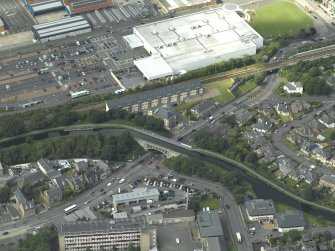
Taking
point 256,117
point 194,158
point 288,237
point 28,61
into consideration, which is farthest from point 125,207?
point 28,61

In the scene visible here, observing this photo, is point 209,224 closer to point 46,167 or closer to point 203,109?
point 46,167

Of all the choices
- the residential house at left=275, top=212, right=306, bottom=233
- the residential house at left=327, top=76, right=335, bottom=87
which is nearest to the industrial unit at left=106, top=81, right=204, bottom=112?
the residential house at left=327, top=76, right=335, bottom=87

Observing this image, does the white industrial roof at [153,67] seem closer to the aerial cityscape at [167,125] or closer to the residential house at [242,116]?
the aerial cityscape at [167,125]

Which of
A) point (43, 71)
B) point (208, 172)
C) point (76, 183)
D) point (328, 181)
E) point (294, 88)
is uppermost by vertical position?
point (43, 71)

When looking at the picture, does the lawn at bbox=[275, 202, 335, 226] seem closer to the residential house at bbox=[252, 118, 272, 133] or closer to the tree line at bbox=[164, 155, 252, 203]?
the tree line at bbox=[164, 155, 252, 203]

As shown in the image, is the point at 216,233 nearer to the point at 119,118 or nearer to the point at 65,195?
the point at 65,195

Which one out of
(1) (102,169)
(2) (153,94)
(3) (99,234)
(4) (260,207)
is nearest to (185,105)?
(2) (153,94)
